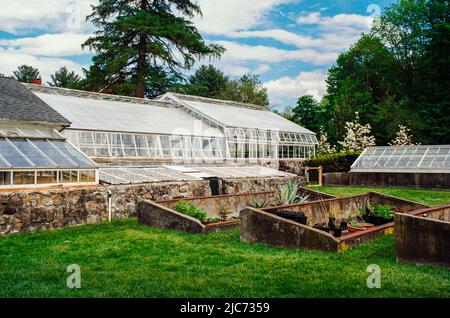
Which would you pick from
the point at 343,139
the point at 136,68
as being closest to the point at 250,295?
the point at 136,68

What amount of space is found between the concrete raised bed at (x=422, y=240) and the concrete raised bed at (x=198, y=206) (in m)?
5.51

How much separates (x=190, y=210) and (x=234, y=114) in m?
20.5

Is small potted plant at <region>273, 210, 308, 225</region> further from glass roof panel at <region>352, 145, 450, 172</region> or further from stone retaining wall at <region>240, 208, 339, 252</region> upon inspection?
glass roof panel at <region>352, 145, 450, 172</region>

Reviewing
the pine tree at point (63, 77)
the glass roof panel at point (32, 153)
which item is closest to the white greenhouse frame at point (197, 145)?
the glass roof panel at point (32, 153)

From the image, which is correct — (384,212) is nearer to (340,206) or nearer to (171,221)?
(340,206)

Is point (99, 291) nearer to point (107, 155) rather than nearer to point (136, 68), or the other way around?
point (107, 155)

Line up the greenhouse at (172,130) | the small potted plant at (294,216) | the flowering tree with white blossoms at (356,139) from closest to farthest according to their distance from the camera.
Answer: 1. the small potted plant at (294,216)
2. the greenhouse at (172,130)
3. the flowering tree with white blossoms at (356,139)

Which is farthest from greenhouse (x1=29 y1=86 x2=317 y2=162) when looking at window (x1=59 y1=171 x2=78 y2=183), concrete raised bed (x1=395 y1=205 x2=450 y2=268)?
concrete raised bed (x1=395 y1=205 x2=450 y2=268)

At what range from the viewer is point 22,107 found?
17344 millimetres

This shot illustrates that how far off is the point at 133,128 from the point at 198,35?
58.9 feet

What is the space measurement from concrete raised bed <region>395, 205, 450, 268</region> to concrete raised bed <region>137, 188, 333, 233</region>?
18.1 feet

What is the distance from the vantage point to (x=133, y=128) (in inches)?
955

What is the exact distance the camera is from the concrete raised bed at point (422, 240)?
26.0 feet

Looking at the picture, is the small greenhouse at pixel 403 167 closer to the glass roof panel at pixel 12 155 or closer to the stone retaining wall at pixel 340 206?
the stone retaining wall at pixel 340 206
